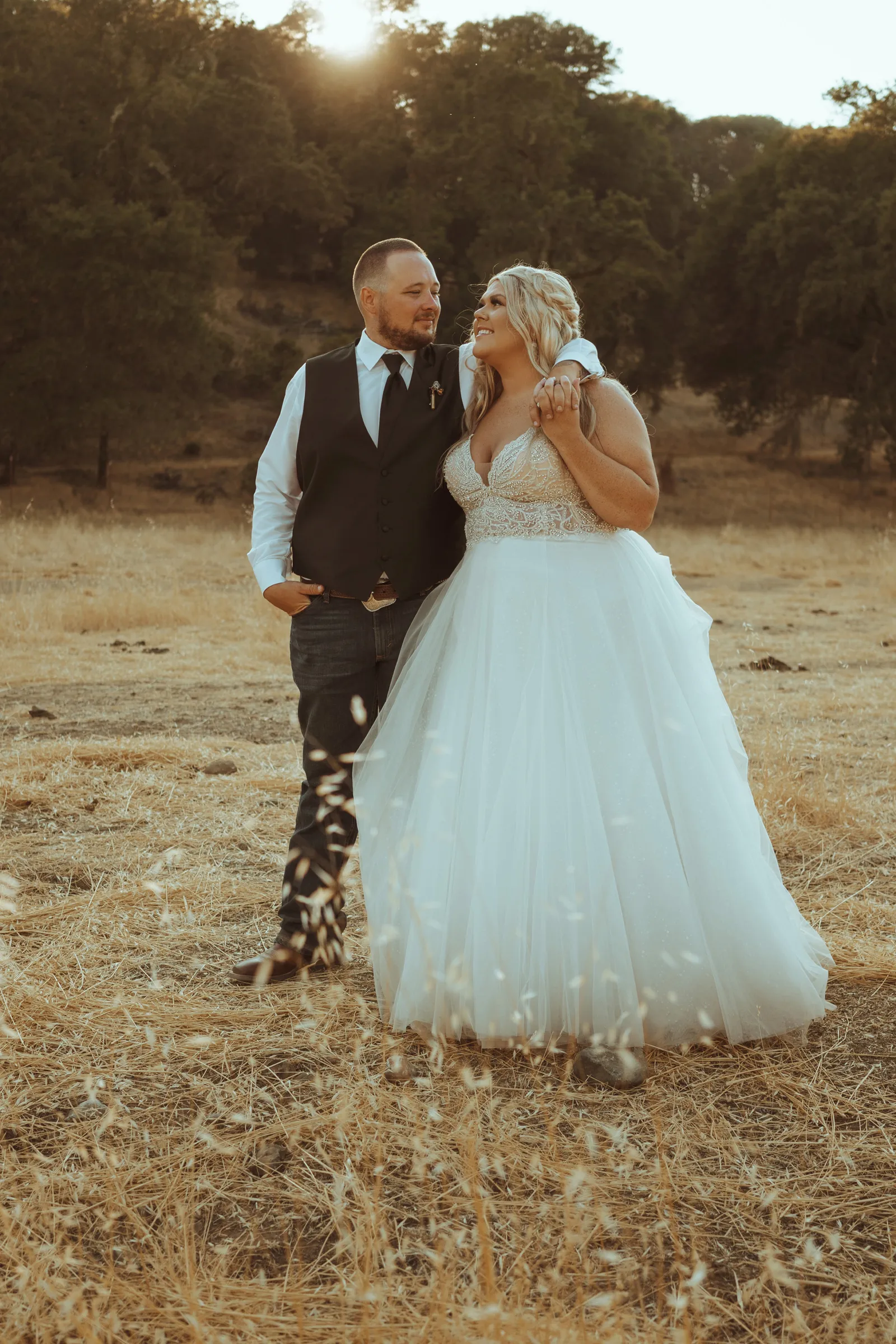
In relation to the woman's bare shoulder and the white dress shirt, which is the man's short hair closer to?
the white dress shirt

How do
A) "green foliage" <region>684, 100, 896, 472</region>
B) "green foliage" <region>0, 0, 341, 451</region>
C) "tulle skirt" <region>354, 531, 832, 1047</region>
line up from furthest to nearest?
"green foliage" <region>684, 100, 896, 472</region> < "green foliage" <region>0, 0, 341, 451</region> < "tulle skirt" <region>354, 531, 832, 1047</region>

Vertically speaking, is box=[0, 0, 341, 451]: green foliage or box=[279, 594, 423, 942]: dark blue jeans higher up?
box=[0, 0, 341, 451]: green foliage

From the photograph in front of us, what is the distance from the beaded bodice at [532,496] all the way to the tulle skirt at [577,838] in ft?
0.14

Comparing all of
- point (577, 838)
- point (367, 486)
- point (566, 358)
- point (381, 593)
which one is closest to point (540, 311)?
point (566, 358)

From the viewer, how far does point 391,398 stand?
12.2ft

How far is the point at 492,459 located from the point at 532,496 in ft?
0.71

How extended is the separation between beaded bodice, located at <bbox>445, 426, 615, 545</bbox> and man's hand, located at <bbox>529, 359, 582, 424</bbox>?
10 cm

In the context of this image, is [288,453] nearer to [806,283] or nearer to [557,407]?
[557,407]

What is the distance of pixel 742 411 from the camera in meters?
30.8

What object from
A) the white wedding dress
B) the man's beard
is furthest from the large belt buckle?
the man's beard

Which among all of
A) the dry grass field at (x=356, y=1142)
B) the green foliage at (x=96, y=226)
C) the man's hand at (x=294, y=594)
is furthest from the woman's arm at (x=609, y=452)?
the green foliage at (x=96, y=226)

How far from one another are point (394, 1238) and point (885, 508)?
2789 centimetres

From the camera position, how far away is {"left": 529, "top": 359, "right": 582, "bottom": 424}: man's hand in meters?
3.22

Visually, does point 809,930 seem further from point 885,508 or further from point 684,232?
point 684,232
